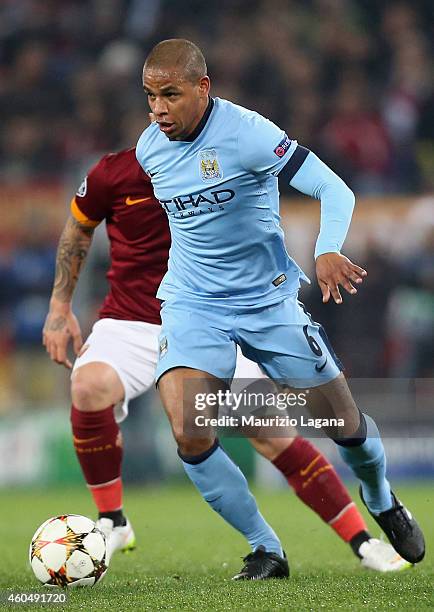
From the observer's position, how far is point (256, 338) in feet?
16.1

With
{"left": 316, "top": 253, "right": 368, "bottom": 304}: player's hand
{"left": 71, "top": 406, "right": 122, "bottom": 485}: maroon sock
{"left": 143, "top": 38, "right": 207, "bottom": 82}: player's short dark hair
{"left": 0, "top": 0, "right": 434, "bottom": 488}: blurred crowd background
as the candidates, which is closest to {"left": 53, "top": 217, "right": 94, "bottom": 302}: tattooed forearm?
{"left": 71, "top": 406, "right": 122, "bottom": 485}: maroon sock

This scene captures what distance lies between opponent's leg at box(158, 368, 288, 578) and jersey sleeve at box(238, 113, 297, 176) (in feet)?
2.79

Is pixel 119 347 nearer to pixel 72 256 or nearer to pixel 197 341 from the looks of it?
pixel 72 256

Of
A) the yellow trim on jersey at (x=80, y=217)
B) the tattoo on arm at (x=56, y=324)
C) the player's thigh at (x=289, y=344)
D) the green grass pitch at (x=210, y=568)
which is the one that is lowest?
the green grass pitch at (x=210, y=568)

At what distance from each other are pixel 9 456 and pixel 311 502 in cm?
588

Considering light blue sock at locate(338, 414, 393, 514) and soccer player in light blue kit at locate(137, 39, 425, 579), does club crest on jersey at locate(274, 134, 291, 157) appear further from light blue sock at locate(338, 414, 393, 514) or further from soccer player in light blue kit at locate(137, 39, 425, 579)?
light blue sock at locate(338, 414, 393, 514)

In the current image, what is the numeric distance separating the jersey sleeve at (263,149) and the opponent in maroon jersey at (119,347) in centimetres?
102

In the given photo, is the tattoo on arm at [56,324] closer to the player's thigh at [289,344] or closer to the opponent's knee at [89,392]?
the opponent's knee at [89,392]

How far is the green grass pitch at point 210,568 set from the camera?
165 inches

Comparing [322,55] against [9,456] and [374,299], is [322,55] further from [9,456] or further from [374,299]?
[9,456]

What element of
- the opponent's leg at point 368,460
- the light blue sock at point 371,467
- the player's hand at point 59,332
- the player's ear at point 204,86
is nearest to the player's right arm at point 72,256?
the player's hand at point 59,332

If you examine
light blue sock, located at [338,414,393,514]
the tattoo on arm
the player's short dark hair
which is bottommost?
light blue sock, located at [338,414,393,514]

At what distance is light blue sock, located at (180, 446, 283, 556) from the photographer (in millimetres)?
4781

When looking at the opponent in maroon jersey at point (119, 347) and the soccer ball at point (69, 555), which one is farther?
the opponent in maroon jersey at point (119, 347)
